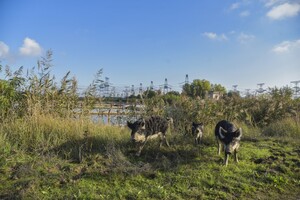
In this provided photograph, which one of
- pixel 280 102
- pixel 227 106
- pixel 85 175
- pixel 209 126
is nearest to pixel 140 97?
pixel 209 126

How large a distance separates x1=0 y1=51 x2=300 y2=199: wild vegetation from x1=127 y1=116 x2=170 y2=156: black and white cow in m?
0.31

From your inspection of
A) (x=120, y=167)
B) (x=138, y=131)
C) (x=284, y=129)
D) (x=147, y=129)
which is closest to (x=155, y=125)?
(x=147, y=129)

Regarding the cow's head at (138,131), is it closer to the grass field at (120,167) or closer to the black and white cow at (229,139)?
the grass field at (120,167)

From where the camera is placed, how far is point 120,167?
21.5 feet

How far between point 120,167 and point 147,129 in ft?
6.36

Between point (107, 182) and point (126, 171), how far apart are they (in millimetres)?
528

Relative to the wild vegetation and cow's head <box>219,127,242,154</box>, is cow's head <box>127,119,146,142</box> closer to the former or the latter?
the wild vegetation

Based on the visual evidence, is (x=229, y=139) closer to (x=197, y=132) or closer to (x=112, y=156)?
(x=197, y=132)

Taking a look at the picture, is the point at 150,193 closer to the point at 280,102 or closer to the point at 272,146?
the point at 272,146

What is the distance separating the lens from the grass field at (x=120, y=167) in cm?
571

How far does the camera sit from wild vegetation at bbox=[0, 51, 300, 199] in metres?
5.84

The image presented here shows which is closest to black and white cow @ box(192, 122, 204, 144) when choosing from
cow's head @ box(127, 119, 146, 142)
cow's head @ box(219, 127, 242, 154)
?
cow's head @ box(219, 127, 242, 154)

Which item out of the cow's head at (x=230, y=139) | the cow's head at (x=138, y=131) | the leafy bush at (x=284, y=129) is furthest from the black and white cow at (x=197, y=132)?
the leafy bush at (x=284, y=129)

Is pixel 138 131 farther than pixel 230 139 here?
Yes
